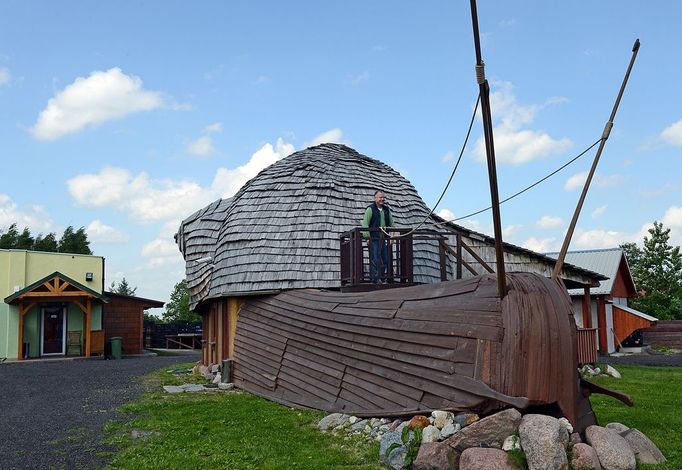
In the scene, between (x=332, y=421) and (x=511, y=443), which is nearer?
(x=511, y=443)

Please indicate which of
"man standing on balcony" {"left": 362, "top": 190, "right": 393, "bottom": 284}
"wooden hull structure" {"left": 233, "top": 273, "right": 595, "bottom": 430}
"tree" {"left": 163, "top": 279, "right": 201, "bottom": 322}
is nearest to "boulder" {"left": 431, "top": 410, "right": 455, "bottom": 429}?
"wooden hull structure" {"left": 233, "top": 273, "right": 595, "bottom": 430}

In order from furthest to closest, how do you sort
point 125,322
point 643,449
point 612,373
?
1. point 125,322
2. point 612,373
3. point 643,449

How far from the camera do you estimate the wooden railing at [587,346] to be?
15.3 metres

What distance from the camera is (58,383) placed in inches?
611

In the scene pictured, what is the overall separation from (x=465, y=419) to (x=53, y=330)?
74.8 ft

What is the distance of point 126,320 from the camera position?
2836 cm

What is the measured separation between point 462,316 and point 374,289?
111 inches

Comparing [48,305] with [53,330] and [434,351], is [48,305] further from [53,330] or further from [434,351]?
[434,351]

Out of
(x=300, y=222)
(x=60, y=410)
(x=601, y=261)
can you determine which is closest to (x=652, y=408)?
(x=300, y=222)

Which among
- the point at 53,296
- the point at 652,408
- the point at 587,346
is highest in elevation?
the point at 53,296

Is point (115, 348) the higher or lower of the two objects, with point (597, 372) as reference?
higher

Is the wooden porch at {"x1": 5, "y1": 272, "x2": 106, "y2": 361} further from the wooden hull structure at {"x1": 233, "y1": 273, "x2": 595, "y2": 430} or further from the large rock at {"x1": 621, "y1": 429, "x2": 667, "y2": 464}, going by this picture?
the large rock at {"x1": 621, "y1": 429, "x2": 667, "y2": 464}

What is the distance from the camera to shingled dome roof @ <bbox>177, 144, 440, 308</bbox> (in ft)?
41.8

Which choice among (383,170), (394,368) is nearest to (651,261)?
(383,170)
